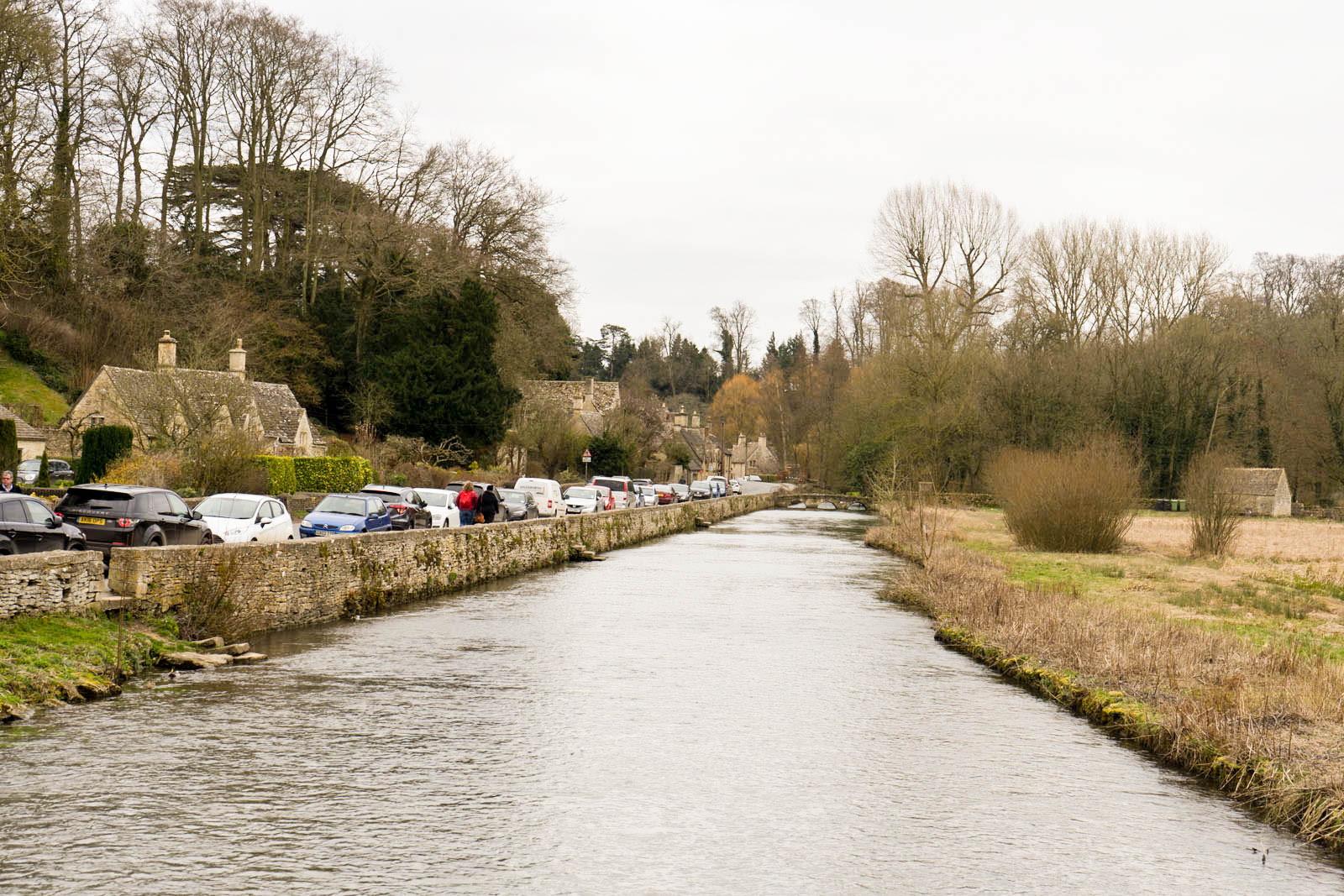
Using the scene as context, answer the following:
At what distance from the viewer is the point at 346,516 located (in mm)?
27719

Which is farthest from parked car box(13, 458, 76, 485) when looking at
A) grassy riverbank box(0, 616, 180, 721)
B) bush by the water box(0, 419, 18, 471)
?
grassy riverbank box(0, 616, 180, 721)

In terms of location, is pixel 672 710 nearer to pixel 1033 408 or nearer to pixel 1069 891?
pixel 1069 891

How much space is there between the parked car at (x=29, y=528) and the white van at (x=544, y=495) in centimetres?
2545

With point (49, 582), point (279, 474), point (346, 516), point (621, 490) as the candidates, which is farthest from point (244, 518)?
point (621, 490)

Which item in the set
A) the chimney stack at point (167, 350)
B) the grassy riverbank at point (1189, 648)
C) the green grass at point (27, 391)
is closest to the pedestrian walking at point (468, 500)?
the grassy riverbank at point (1189, 648)

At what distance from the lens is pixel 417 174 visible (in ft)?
201

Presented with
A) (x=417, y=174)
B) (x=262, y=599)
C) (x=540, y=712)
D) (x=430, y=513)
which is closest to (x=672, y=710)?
(x=540, y=712)

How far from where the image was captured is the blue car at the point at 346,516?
27.0 m

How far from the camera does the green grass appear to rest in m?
49.5

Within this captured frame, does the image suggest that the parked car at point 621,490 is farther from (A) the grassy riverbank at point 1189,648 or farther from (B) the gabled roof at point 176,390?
(A) the grassy riverbank at point 1189,648

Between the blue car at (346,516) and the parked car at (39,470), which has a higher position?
the parked car at (39,470)

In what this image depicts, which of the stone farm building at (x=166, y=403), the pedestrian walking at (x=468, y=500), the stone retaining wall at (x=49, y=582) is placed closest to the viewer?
the stone retaining wall at (x=49, y=582)

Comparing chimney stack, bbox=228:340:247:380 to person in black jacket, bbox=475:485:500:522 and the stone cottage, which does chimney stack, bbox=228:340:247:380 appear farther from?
the stone cottage

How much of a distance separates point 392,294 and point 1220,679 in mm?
51314
